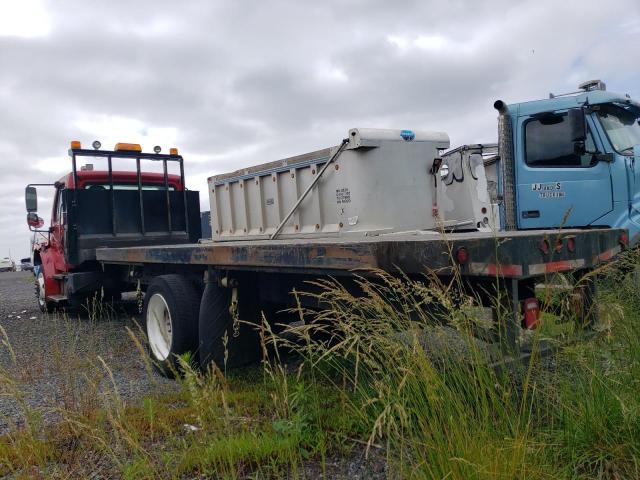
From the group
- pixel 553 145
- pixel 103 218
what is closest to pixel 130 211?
pixel 103 218

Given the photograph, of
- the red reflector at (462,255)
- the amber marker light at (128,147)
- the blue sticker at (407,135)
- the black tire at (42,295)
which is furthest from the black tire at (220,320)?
the black tire at (42,295)

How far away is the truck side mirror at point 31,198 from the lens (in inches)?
356

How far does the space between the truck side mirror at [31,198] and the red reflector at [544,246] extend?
346 inches

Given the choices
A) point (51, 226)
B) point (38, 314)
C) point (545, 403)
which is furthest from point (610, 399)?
point (38, 314)

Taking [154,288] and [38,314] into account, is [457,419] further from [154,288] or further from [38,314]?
[38,314]

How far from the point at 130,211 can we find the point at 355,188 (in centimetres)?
455

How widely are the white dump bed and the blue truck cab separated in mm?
946

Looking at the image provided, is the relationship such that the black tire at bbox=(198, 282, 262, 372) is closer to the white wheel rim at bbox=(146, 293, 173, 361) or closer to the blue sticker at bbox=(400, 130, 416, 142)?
the white wheel rim at bbox=(146, 293, 173, 361)

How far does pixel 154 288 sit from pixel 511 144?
4.72 meters

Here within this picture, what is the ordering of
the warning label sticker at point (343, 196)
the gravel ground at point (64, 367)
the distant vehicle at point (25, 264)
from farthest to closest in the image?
the distant vehicle at point (25, 264) < the warning label sticker at point (343, 196) < the gravel ground at point (64, 367)

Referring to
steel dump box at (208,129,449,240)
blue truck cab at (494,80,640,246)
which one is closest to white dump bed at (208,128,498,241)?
steel dump box at (208,129,449,240)

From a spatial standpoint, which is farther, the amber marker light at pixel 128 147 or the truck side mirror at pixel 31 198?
the truck side mirror at pixel 31 198

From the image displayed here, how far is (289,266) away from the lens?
3.48m

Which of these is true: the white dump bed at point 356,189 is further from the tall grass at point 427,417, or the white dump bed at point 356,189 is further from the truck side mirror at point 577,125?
the tall grass at point 427,417
